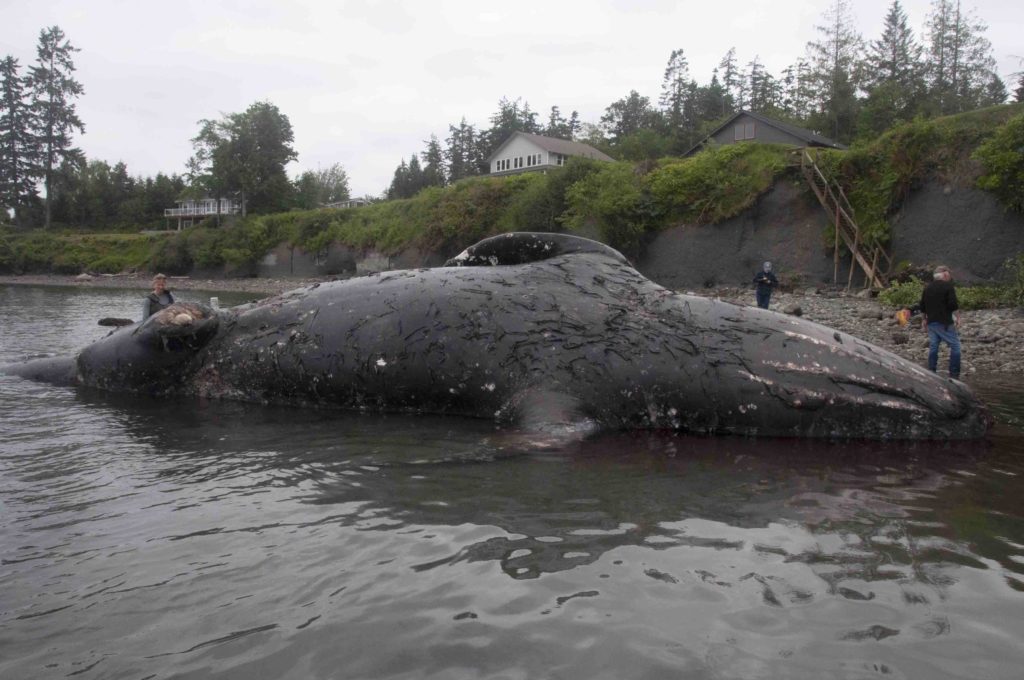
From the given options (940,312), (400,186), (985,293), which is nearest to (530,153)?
(400,186)

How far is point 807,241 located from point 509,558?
29.1m

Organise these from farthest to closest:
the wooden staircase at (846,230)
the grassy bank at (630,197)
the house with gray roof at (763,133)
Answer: the house with gray roof at (763,133) → the wooden staircase at (846,230) → the grassy bank at (630,197)

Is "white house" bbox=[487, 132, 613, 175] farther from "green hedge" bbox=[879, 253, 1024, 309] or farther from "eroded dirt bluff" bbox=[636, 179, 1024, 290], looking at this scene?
"green hedge" bbox=[879, 253, 1024, 309]

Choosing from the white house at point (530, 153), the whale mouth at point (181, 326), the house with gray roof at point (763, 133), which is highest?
the white house at point (530, 153)

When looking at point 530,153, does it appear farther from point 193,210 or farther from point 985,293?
point 985,293

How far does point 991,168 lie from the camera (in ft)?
75.9

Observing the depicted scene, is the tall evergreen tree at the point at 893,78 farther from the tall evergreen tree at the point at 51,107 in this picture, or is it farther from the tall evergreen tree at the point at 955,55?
the tall evergreen tree at the point at 51,107

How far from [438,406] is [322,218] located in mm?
53584

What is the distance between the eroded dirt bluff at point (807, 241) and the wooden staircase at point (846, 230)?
508 mm

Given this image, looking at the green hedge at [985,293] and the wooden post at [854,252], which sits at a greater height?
the wooden post at [854,252]

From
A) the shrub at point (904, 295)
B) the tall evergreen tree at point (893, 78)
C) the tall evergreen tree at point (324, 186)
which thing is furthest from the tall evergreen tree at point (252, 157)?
the shrub at point (904, 295)

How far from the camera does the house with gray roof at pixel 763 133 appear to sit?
4656cm

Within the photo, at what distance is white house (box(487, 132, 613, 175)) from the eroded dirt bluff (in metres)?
39.3

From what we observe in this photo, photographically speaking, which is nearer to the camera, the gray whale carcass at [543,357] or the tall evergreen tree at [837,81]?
the gray whale carcass at [543,357]
